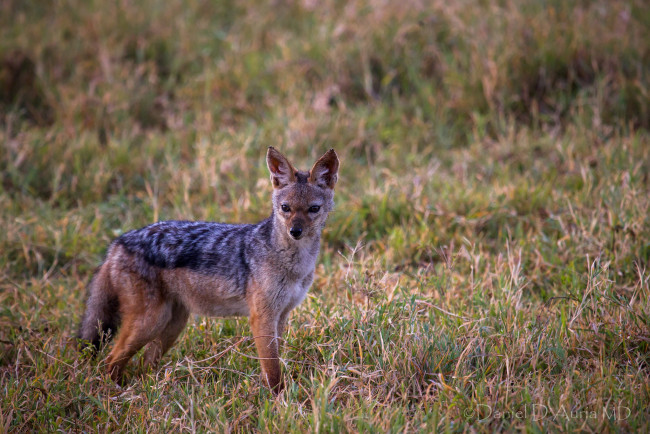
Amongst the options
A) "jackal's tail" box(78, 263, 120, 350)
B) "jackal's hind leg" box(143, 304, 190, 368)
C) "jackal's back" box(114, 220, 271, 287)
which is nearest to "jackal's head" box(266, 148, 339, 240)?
"jackal's back" box(114, 220, 271, 287)

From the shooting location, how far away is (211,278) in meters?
4.58

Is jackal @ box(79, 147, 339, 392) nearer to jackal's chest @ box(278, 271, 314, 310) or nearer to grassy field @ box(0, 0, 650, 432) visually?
jackal's chest @ box(278, 271, 314, 310)

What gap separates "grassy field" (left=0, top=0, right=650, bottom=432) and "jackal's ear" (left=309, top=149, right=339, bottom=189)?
0.78m

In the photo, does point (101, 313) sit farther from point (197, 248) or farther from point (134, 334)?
point (197, 248)

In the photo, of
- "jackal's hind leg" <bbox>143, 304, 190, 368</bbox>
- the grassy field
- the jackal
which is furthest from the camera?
"jackal's hind leg" <bbox>143, 304, 190, 368</bbox>

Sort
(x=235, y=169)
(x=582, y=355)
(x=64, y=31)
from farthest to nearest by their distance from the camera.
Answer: (x=64, y=31) → (x=235, y=169) → (x=582, y=355)

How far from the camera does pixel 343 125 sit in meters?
8.11

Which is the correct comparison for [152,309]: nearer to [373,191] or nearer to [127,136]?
[373,191]

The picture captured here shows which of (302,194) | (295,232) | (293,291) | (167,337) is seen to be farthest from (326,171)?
(167,337)

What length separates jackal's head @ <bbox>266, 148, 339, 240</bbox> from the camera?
4.54 m

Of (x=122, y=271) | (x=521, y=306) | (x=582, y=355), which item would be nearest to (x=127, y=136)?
(x=122, y=271)

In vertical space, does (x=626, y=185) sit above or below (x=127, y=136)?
below

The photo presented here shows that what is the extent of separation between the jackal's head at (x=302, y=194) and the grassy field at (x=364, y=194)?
2.03 feet

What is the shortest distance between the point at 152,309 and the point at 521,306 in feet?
8.87
